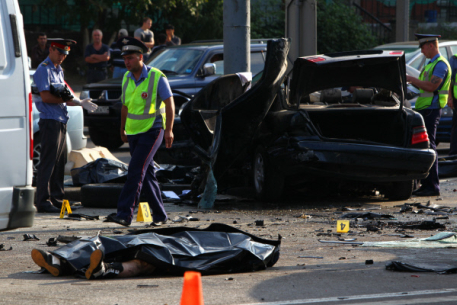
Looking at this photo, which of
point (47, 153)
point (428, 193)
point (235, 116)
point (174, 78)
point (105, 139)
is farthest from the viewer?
point (105, 139)

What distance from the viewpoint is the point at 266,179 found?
9.12 m

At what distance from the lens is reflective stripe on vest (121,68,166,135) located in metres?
7.79

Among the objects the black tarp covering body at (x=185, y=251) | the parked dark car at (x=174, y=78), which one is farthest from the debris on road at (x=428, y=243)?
the parked dark car at (x=174, y=78)

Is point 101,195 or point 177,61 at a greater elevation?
point 177,61

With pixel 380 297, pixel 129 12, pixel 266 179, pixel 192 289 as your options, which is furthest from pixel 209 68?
pixel 129 12

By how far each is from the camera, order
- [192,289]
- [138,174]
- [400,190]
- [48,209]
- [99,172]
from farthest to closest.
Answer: [99,172], [400,190], [48,209], [138,174], [192,289]

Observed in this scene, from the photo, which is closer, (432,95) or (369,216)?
(369,216)

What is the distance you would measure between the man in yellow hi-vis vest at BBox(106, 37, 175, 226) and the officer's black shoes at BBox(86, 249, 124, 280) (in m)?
2.25

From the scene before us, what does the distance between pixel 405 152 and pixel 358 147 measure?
22.1 inches

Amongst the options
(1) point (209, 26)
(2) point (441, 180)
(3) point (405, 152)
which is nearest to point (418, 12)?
(1) point (209, 26)

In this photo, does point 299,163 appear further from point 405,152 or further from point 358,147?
point 405,152

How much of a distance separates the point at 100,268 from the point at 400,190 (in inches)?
205

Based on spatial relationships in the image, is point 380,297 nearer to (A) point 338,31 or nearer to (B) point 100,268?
(B) point 100,268

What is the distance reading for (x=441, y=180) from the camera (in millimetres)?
→ 11414
